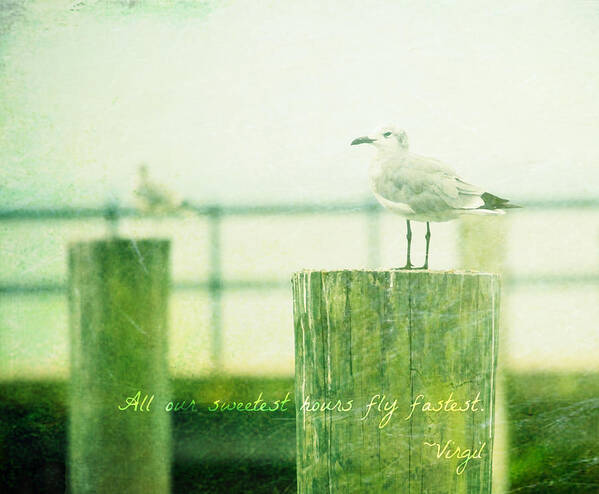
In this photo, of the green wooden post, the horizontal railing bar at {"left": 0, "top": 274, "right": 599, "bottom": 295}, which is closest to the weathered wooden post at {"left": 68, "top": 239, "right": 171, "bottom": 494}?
the horizontal railing bar at {"left": 0, "top": 274, "right": 599, "bottom": 295}

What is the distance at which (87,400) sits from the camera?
324 centimetres

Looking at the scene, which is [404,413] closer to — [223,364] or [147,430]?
[223,364]

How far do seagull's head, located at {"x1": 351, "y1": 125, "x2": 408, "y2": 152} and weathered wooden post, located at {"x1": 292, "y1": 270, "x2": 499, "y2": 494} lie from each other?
34.5 inches

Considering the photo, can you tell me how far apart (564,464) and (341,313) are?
2023mm

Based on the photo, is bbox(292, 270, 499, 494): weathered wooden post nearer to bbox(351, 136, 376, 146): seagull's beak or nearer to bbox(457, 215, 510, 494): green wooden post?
bbox(351, 136, 376, 146): seagull's beak

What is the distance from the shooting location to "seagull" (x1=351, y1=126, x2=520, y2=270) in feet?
8.40

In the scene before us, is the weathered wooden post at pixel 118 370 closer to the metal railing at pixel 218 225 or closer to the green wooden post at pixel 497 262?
the metal railing at pixel 218 225

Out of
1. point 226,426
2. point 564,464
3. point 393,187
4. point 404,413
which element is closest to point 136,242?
point 226,426


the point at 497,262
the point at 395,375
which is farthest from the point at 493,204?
the point at 395,375

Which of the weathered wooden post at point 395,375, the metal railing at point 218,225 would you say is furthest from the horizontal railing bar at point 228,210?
the weathered wooden post at point 395,375

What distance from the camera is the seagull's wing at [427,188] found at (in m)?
2.57

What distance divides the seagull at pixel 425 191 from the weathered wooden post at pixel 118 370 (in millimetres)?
1363

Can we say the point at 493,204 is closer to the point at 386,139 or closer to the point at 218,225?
the point at 386,139

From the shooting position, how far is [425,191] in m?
2.58
